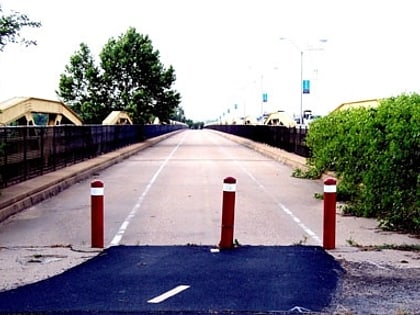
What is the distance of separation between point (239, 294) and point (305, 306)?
778 mm

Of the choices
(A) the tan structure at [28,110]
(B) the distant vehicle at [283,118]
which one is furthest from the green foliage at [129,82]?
(A) the tan structure at [28,110]

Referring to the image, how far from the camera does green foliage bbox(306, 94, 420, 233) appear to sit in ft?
36.8

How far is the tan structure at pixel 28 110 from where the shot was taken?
25.8m

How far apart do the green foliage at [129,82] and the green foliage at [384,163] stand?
41.1 meters

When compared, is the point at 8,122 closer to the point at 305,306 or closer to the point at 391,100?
the point at 391,100

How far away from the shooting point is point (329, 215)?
9602mm

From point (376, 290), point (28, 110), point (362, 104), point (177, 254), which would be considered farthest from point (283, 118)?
point (376, 290)

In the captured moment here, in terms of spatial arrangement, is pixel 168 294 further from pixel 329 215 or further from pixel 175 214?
pixel 175 214

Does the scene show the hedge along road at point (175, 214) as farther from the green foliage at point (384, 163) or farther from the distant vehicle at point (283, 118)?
the distant vehicle at point (283, 118)

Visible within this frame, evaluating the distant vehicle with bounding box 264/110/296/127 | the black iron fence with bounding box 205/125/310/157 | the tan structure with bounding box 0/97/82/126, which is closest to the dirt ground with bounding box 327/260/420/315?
the tan structure with bounding box 0/97/82/126

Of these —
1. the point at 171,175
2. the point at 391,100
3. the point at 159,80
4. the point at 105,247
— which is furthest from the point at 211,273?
the point at 159,80

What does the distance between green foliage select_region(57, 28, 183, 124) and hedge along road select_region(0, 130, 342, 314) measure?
33.2m

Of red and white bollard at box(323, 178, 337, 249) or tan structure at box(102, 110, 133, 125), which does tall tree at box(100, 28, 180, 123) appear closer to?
tan structure at box(102, 110, 133, 125)

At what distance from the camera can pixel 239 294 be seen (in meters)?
7.04
